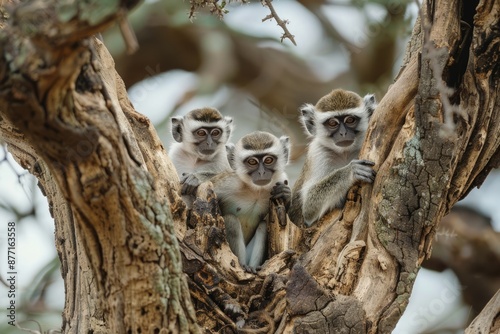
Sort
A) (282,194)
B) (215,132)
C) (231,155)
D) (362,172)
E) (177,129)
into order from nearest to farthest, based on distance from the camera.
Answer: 1. (362,172)
2. (282,194)
3. (231,155)
4. (215,132)
5. (177,129)

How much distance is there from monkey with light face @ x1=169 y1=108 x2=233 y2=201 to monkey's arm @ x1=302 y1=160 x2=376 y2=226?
5.62 feet

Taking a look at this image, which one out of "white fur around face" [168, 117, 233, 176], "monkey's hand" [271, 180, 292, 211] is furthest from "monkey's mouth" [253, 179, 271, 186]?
"white fur around face" [168, 117, 233, 176]

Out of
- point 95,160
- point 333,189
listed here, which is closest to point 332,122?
point 333,189

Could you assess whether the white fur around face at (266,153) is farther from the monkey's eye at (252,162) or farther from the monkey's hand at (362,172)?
the monkey's hand at (362,172)

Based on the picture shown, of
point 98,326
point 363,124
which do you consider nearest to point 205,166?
point 363,124

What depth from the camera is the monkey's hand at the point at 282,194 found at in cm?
739

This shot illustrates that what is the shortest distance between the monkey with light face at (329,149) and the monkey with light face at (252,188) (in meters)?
0.28

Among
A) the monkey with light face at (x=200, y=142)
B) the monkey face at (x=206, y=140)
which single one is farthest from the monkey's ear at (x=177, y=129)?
the monkey face at (x=206, y=140)

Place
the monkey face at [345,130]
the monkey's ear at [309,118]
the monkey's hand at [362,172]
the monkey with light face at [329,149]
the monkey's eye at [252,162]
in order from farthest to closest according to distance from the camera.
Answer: the monkey's ear at [309,118], the monkey's eye at [252,162], the monkey face at [345,130], the monkey with light face at [329,149], the monkey's hand at [362,172]

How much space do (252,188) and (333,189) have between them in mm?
1247

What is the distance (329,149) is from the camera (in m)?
7.67

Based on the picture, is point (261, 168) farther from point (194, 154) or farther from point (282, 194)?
point (194, 154)

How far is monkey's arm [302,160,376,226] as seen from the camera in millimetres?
5680

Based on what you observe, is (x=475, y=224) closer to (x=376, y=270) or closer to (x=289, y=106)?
(x=289, y=106)
